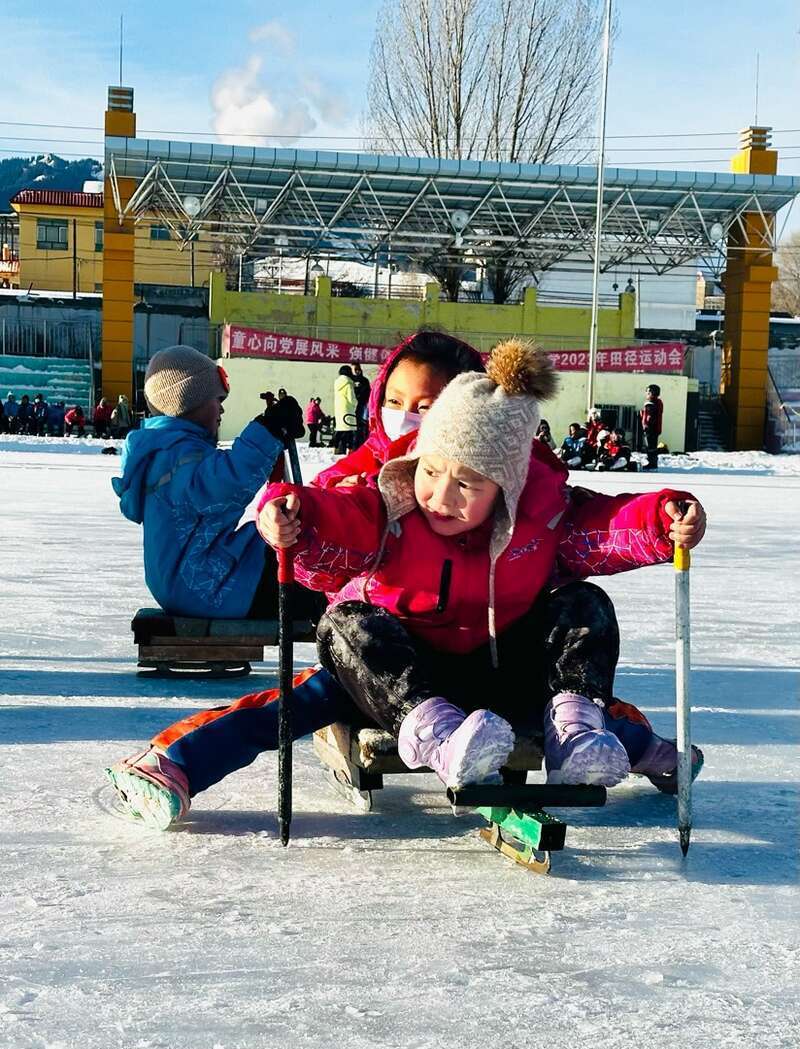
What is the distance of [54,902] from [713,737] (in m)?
1.83

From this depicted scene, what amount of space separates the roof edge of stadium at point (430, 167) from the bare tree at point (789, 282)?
38.8 metres

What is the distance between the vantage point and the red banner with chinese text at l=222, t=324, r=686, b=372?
90.9 ft

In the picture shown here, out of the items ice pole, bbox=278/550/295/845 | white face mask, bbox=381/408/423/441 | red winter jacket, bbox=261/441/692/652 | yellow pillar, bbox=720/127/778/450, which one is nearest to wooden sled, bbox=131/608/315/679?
white face mask, bbox=381/408/423/441

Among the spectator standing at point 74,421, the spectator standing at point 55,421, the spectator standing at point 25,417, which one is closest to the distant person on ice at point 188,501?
the spectator standing at point 74,421

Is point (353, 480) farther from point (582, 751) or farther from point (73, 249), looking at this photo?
point (73, 249)

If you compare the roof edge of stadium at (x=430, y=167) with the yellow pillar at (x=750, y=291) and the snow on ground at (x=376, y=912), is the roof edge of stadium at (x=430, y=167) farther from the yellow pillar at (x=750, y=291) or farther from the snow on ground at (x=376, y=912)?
the snow on ground at (x=376, y=912)

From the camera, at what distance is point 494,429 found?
8.11 feet

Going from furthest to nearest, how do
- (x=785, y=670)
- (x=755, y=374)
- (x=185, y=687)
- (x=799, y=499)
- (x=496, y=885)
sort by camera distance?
(x=755, y=374), (x=799, y=499), (x=785, y=670), (x=185, y=687), (x=496, y=885)

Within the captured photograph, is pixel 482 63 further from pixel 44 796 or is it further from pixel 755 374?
pixel 44 796

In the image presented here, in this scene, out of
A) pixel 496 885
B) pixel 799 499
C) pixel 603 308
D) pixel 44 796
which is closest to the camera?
pixel 496 885

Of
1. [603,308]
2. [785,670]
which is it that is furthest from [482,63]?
[785,670]

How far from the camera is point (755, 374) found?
31.1 metres

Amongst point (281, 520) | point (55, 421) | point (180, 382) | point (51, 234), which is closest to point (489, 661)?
point (281, 520)

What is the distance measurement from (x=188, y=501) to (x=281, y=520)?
1.63m
